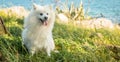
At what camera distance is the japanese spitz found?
6.52 metres

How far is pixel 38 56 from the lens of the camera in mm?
6496

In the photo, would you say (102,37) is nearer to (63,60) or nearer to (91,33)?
(91,33)

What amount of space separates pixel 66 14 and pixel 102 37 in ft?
17.1

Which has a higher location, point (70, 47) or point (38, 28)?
point (38, 28)

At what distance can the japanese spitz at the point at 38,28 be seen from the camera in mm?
6520

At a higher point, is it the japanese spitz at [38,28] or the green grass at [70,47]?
the japanese spitz at [38,28]

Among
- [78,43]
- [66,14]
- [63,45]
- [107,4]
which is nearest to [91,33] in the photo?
[78,43]

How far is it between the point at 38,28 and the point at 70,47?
1113 millimetres

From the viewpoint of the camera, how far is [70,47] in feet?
24.5

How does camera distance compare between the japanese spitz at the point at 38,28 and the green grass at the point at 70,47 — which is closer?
the green grass at the point at 70,47

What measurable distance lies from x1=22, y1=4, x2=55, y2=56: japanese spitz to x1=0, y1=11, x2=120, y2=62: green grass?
6.4 inches

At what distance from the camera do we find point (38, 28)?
6.62 m

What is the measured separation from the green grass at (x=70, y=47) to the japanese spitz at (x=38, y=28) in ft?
0.53

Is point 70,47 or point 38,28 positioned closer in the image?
point 38,28
